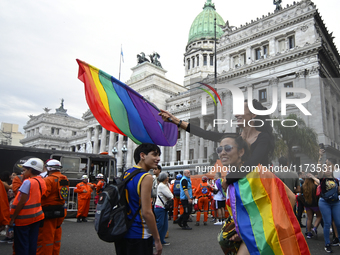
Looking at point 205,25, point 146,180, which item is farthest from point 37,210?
point 205,25

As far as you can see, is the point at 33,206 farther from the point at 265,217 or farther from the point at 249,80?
the point at 249,80

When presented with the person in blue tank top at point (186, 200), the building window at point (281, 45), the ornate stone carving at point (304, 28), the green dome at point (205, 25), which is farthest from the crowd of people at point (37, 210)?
the green dome at point (205, 25)

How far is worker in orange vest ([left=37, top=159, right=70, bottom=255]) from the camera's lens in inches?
162

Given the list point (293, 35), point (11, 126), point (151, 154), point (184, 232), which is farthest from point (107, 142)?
point (11, 126)

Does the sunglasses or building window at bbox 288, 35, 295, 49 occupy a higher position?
building window at bbox 288, 35, 295, 49

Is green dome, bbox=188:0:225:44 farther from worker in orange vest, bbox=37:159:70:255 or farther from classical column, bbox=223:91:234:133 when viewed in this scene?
classical column, bbox=223:91:234:133

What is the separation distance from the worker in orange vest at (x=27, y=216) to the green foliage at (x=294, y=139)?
3.44 m

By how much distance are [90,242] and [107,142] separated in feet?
189

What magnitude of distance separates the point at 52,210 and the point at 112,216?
2.16m

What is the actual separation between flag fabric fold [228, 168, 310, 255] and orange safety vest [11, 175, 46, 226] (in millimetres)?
3018

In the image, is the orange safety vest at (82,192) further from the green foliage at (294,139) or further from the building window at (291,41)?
the building window at (291,41)

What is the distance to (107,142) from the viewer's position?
6284 cm

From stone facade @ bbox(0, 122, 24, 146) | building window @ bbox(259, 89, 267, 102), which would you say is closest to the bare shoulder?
building window @ bbox(259, 89, 267, 102)

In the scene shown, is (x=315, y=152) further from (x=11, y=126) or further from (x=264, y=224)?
(x=11, y=126)
